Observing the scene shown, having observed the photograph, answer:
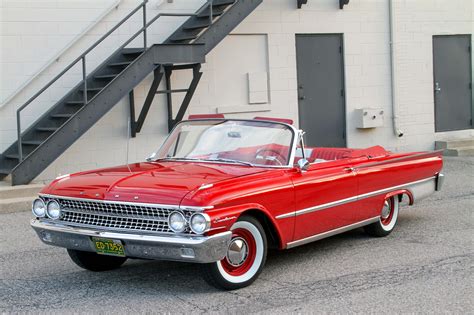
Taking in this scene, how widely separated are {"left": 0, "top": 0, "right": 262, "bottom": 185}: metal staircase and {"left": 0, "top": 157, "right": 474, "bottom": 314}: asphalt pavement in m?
2.83

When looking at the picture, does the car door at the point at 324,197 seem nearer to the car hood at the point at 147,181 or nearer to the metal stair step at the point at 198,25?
the car hood at the point at 147,181

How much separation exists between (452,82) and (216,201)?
42.5 ft

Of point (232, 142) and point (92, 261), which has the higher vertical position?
point (232, 142)

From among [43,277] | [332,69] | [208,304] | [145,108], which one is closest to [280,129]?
[208,304]

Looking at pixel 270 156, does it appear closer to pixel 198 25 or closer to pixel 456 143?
pixel 198 25

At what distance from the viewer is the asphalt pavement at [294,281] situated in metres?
5.77

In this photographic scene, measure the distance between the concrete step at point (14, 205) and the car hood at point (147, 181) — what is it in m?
4.12

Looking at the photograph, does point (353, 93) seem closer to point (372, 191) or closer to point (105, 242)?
point (372, 191)

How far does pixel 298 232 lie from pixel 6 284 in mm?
2562

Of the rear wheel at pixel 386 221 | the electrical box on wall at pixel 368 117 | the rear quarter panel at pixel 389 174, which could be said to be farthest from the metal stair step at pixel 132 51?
the rear wheel at pixel 386 221

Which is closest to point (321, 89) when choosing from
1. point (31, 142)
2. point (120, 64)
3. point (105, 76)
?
point (120, 64)

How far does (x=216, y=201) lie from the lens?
587 centimetres

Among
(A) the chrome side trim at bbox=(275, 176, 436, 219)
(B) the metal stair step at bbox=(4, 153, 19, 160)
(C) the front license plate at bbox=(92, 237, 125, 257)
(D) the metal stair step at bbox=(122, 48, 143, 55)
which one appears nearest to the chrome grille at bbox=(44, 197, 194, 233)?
(C) the front license plate at bbox=(92, 237, 125, 257)

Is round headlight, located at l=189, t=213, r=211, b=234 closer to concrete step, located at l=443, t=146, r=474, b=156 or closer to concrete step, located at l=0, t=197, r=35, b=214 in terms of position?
concrete step, located at l=0, t=197, r=35, b=214
